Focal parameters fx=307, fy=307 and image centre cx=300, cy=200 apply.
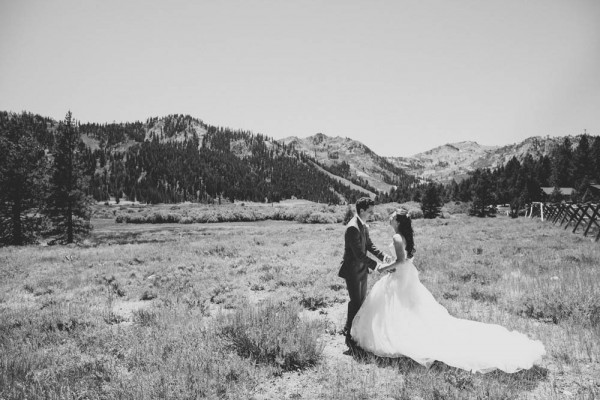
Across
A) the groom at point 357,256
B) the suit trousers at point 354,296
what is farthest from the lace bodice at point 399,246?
the suit trousers at point 354,296

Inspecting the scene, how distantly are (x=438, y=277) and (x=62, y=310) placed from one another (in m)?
11.6

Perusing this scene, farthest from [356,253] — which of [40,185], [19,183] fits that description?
[40,185]

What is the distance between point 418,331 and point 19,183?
120 ft

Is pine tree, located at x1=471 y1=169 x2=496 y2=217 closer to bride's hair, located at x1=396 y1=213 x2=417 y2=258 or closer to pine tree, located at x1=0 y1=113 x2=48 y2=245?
bride's hair, located at x1=396 y1=213 x2=417 y2=258

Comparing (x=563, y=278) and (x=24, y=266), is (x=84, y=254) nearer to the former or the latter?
(x=24, y=266)

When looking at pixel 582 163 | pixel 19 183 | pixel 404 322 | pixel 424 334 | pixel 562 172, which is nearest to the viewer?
pixel 424 334

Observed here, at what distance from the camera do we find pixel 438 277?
1089 centimetres

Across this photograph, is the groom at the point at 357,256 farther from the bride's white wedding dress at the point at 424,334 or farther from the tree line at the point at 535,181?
the tree line at the point at 535,181

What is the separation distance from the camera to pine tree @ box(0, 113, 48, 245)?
28.1 metres

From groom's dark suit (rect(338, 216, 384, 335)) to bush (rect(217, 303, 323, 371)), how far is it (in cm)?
96

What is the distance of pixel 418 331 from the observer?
218 inches

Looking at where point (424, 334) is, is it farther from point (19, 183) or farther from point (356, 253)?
point (19, 183)

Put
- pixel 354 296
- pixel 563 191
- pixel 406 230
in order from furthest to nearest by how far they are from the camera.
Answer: pixel 563 191 → pixel 354 296 → pixel 406 230

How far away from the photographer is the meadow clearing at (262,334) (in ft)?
14.5
